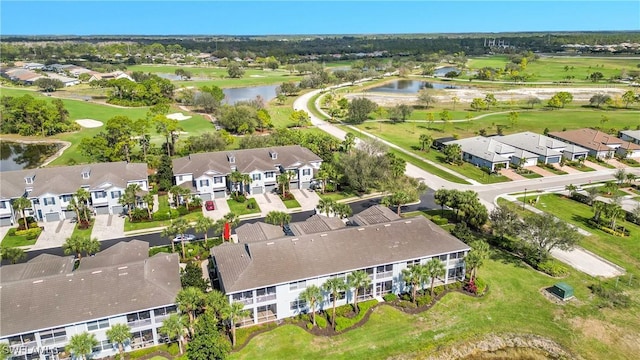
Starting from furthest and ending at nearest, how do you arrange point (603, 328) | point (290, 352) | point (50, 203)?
point (50, 203), point (603, 328), point (290, 352)

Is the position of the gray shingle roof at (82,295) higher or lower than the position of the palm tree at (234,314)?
higher

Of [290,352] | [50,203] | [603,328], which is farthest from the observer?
[50,203]

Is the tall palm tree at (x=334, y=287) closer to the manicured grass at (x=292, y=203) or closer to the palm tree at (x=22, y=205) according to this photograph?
the manicured grass at (x=292, y=203)

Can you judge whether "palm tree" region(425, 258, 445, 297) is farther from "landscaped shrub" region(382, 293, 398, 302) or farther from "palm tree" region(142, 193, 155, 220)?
"palm tree" region(142, 193, 155, 220)

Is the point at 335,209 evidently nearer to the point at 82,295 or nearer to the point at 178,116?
the point at 82,295

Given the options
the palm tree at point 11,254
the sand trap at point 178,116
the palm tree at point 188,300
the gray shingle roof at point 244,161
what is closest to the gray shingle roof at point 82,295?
the palm tree at point 188,300

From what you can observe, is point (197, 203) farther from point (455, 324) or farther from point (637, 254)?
point (637, 254)

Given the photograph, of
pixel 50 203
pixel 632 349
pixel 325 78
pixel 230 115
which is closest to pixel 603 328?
pixel 632 349
